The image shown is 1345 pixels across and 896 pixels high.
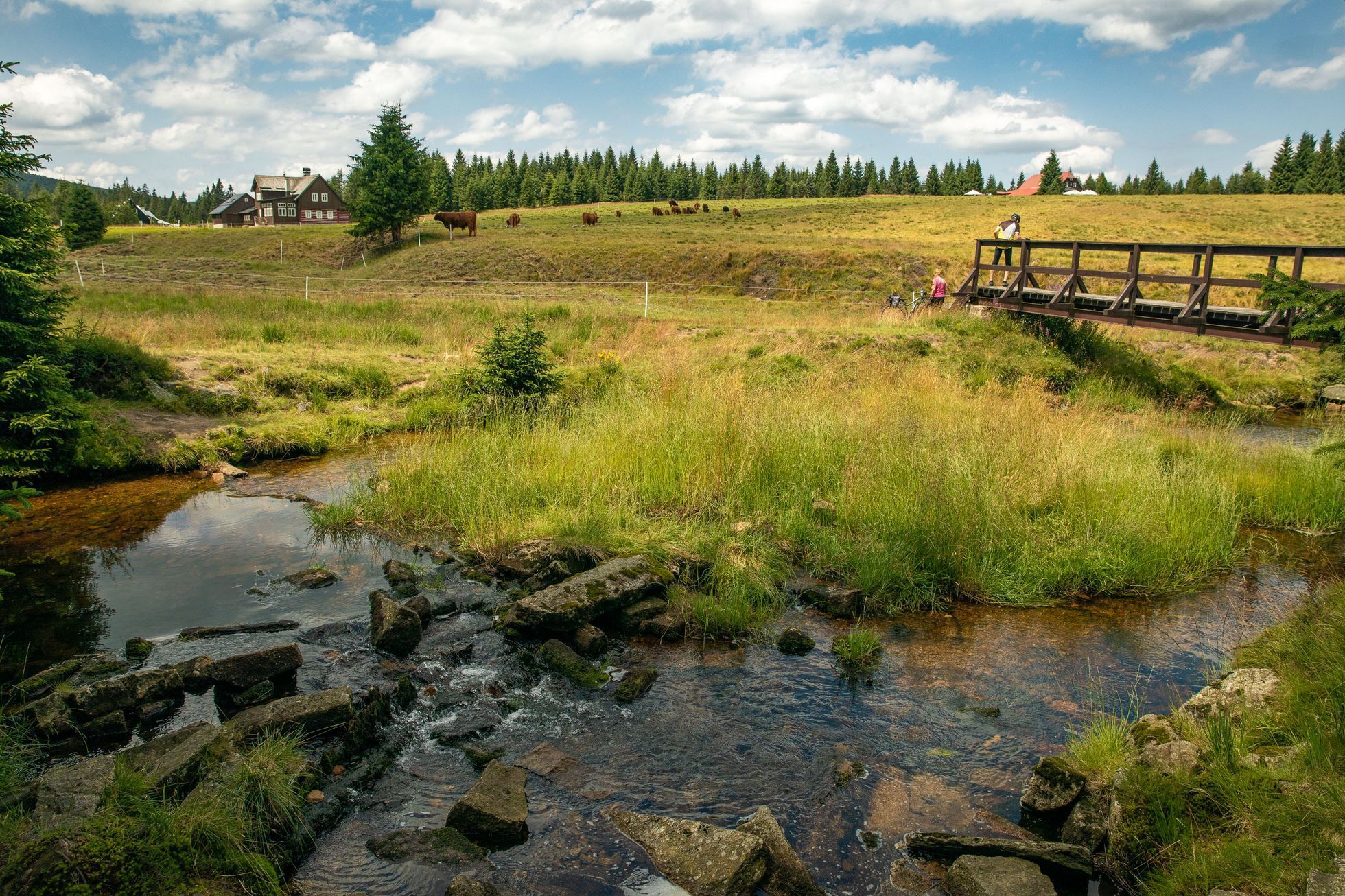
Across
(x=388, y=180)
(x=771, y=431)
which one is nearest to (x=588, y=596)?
(x=771, y=431)

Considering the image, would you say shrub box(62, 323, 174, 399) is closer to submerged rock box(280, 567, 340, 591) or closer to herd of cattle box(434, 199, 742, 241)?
submerged rock box(280, 567, 340, 591)

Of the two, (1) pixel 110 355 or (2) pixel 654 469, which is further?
(1) pixel 110 355

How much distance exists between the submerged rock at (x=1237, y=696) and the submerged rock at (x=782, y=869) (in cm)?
291

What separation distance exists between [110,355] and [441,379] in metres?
6.03

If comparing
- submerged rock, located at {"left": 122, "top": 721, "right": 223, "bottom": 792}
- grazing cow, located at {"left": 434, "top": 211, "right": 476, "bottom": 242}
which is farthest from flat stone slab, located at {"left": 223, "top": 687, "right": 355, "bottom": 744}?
grazing cow, located at {"left": 434, "top": 211, "right": 476, "bottom": 242}

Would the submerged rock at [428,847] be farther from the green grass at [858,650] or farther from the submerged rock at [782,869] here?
the green grass at [858,650]

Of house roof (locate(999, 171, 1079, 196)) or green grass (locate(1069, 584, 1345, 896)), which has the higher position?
house roof (locate(999, 171, 1079, 196))

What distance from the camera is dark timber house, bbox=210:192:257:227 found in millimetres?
109438

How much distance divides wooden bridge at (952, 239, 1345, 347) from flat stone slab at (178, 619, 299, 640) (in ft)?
42.1

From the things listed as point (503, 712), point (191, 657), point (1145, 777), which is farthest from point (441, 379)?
point (1145, 777)

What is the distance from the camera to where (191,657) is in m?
6.71

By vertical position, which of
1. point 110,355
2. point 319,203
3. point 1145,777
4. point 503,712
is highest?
point 319,203

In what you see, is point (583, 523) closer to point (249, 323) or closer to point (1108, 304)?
point (249, 323)

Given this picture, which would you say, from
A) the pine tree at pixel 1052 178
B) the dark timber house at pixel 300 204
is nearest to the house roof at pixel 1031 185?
the pine tree at pixel 1052 178
